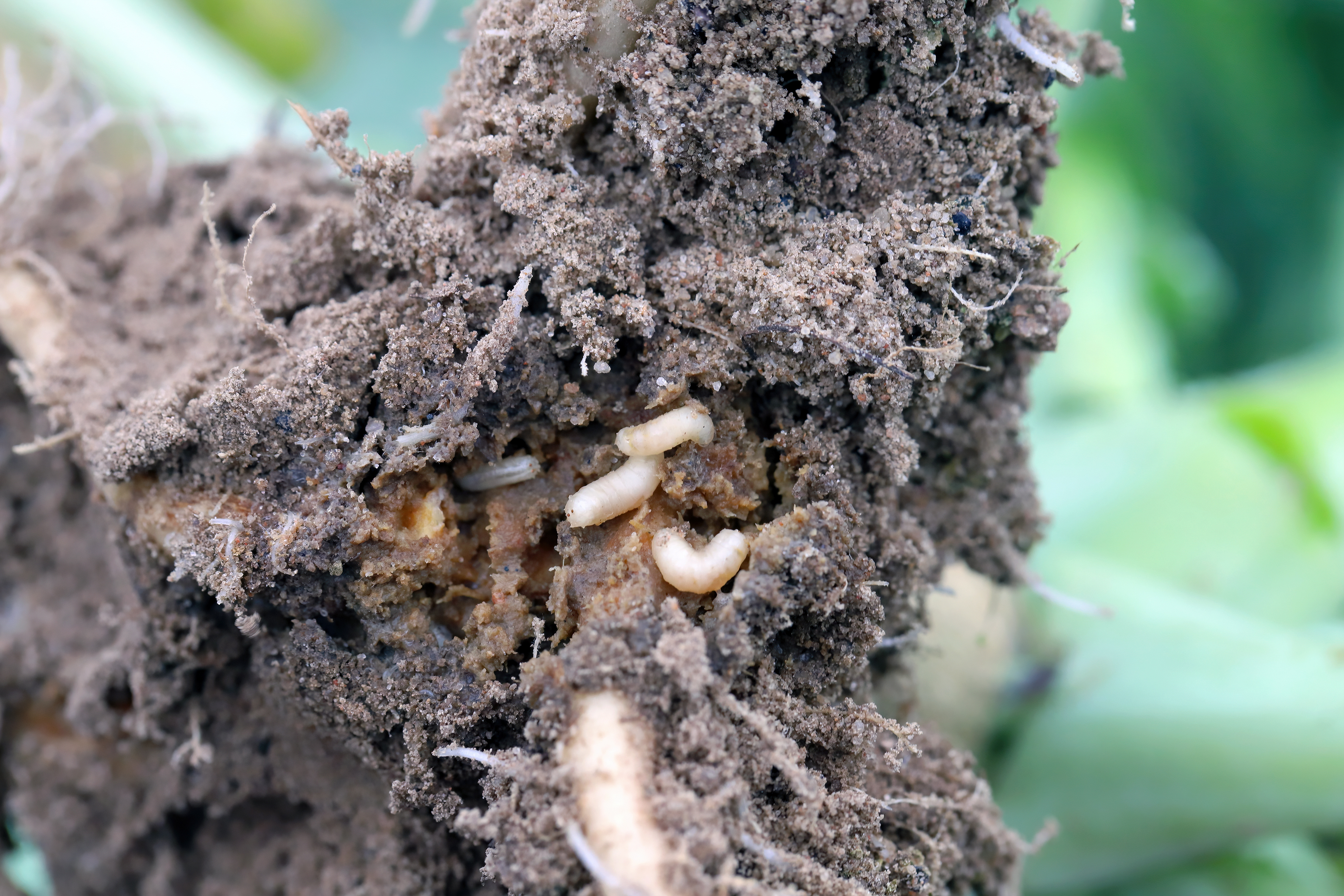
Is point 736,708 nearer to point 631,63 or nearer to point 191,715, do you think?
point 631,63

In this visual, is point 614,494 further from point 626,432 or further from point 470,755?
point 470,755

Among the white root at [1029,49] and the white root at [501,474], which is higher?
the white root at [1029,49]

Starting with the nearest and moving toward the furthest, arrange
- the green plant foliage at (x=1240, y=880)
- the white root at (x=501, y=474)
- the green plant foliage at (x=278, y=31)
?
the white root at (x=501, y=474) < the green plant foliage at (x=1240, y=880) < the green plant foliage at (x=278, y=31)

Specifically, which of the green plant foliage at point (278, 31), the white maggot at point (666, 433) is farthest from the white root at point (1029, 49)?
the green plant foliage at point (278, 31)

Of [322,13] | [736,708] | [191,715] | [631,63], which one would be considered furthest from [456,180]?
[322,13]

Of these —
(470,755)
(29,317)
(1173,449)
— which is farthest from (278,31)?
(470,755)

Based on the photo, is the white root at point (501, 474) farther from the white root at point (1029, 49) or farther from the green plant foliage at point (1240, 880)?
the green plant foliage at point (1240, 880)
